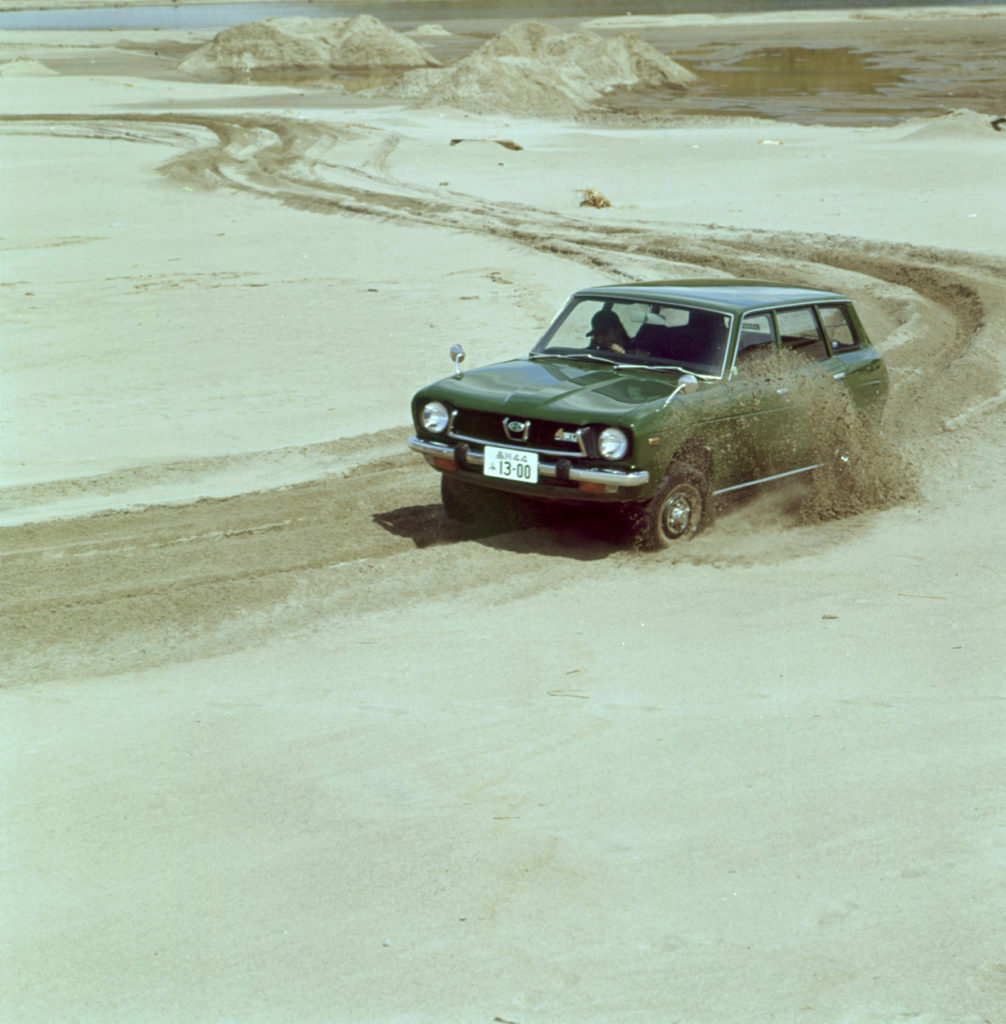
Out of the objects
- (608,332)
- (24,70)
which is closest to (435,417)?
(608,332)

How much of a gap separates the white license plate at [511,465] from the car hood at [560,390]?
24 centimetres

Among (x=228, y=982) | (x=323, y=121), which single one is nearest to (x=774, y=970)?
(x=228, y=982)

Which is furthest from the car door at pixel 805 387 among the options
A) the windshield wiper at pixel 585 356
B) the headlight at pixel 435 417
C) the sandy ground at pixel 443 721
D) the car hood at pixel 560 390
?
the headlight at pixel 435 417

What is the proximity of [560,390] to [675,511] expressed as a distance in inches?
40.6

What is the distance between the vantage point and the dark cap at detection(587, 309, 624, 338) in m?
9.00

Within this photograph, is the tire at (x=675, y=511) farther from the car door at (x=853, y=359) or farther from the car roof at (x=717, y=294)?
the car door at (x=853, y=359)

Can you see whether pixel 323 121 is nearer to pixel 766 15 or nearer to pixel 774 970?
pixel 774 970

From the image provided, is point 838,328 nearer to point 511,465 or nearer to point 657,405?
point 657,405

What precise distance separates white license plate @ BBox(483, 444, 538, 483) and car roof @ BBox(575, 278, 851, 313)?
1541mm

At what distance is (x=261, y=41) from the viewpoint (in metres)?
64.4

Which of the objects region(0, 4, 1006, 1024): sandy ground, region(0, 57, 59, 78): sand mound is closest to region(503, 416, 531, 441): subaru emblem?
region(0, 4, 1006, 1024): sandy ground

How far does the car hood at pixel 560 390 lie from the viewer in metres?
7.92

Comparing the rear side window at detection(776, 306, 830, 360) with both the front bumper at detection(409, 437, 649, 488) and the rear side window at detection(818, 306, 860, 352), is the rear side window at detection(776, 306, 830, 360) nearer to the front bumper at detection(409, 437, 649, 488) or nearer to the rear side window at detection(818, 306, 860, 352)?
the rear side window at detection(818, 306, 860, 352)

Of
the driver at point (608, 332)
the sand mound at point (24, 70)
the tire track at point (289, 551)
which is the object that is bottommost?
the tire track at point (289, 551)
